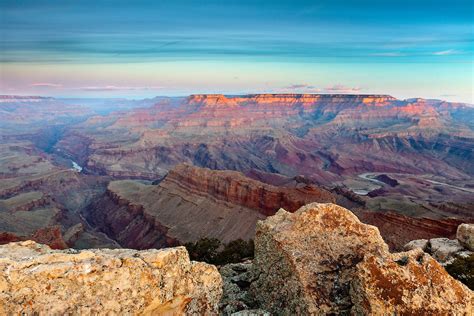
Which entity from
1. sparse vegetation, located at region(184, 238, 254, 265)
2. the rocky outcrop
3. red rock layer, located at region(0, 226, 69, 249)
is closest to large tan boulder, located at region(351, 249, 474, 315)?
the rocky outcrop

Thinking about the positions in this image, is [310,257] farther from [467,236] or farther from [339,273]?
[467,236]

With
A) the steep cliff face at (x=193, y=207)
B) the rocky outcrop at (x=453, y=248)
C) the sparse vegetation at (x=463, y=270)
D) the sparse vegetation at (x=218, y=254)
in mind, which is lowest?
the steep cliff face at (x=193, y=207)

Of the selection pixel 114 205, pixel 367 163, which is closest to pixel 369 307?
pixel 114 205

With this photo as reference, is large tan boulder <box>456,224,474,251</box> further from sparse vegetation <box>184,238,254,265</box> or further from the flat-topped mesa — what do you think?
the flat-topped mesa

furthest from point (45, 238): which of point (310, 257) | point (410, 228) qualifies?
point (410, 228)

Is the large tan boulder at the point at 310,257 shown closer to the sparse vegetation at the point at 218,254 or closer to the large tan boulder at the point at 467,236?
the large tan boulder at the point at 467,236

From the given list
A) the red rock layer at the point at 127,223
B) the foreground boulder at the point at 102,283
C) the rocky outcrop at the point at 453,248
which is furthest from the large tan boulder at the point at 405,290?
the red rock layer at the point at 127,223

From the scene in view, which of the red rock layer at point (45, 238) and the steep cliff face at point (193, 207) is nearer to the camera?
the red rock layer at point (45, 238)
